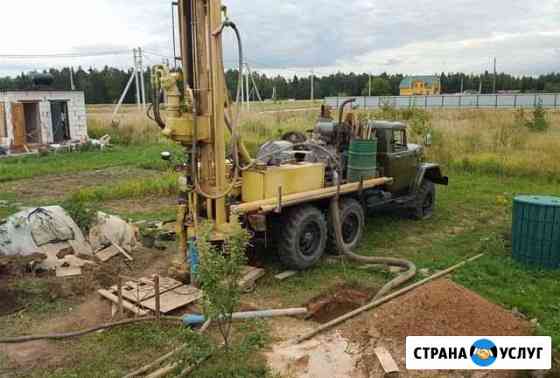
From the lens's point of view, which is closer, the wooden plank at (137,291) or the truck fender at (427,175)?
the wooden plank at (137,291)

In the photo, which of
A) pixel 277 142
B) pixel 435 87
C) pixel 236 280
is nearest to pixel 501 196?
pixel 277 142

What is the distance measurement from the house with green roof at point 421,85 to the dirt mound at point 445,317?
71421mm

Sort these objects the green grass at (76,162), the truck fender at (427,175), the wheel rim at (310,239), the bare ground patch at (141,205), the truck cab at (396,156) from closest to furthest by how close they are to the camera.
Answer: the wheel rim at (310,239)
the truck cab at (396,156)
the truck fender at (427,175)
the bare ground patch at (141,205)
the green grass at (76,162)

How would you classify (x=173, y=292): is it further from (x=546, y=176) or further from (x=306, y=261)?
(x=546, y=176)

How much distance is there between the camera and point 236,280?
4.27 m

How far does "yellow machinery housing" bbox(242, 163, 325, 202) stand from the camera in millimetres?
6664

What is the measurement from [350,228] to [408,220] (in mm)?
2527

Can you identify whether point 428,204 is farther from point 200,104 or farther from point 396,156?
point 200,104

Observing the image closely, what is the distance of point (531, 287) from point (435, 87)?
74461 millimetres

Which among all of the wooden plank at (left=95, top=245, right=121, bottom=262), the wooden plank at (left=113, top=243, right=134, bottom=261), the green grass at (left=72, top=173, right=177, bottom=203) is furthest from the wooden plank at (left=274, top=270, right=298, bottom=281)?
the green grass at (left=72, top=173, right=177, bottom=203)

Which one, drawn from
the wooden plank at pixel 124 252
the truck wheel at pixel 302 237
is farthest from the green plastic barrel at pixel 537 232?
the wooden plank at pixel 124 252

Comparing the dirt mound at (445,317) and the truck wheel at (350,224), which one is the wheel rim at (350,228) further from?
the dirt mound at (445,317)

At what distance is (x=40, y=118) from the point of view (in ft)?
73.9

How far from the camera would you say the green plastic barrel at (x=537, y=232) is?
6934mm
